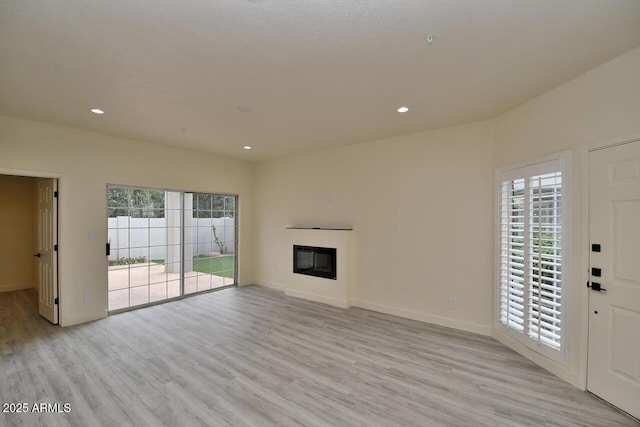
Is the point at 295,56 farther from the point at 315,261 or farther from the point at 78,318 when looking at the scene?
the point at 78,318

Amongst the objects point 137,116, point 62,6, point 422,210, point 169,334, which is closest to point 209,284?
point 169,334

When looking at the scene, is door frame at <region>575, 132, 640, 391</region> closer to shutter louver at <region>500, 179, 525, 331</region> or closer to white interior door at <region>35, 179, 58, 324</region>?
shutter louver at <region>500, 179, 525, 331</region>

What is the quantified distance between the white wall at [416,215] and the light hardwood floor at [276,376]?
0.49 metres

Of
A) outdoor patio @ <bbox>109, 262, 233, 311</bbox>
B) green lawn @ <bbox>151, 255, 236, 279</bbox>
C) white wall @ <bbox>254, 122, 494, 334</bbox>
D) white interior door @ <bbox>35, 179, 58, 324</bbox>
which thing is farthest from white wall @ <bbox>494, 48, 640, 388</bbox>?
white interior door @ <bbox>35, 179, 58, 324</bbox>

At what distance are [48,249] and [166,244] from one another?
5.29 ft

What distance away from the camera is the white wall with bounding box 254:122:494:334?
3809 mm

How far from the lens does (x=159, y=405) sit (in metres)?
2.34

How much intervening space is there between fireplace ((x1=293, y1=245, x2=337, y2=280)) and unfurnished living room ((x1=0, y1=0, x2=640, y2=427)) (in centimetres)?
3

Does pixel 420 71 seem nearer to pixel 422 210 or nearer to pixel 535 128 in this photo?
pixel 535 128

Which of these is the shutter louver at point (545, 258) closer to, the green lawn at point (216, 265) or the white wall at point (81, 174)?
the green lawn at point (216, 265)

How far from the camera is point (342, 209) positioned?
5.14 m

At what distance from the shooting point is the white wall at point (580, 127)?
225 centimetres

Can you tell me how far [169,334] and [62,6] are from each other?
3583mm

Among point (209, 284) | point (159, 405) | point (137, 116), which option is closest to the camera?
point (159, 405)
